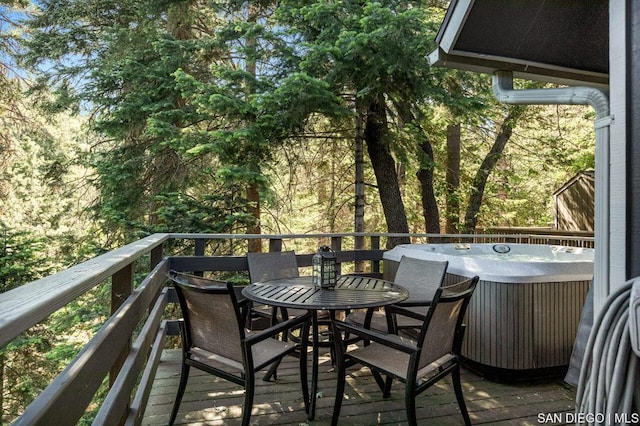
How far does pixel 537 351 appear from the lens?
115 inches

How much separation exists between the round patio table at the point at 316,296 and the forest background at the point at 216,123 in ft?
11.0

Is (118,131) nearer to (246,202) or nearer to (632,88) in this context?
(246,202)

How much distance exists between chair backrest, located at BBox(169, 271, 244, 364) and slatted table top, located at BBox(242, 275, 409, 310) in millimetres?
278

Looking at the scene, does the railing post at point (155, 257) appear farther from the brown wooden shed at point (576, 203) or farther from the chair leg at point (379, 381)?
the brown wooden shed at point (576, 203)

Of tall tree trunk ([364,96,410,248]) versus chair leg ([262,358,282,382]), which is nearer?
chair leg ([262,358,282,382])

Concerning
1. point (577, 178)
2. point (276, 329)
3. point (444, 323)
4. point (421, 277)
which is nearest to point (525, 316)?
point (421, 277)

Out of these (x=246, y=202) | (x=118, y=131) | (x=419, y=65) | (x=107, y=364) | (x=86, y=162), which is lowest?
(x=107, y=364)

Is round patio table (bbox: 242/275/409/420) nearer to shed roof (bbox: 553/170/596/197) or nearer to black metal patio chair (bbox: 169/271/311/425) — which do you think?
black metal patio chair (bbox: 169/271/311/425)

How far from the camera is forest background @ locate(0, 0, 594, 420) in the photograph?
594 cm

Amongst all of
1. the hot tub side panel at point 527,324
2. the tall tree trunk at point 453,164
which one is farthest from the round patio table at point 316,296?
the tall tree trunk at point 453,164

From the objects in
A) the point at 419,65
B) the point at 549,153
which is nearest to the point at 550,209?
the point at 549,153

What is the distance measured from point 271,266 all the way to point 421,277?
131cm

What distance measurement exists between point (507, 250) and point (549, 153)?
6008 mm

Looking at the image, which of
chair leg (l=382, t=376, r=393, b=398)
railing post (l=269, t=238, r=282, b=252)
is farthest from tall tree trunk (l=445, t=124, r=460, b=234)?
chair leg (l=382, t=376, r=393, b=398)
